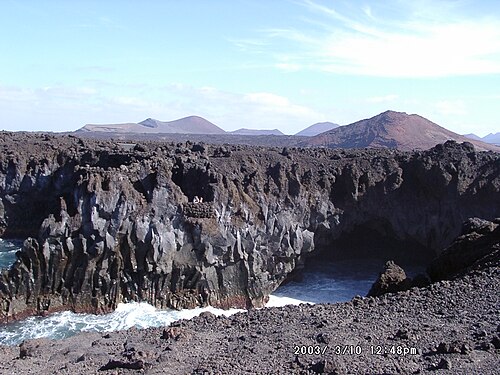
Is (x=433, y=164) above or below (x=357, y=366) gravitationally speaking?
above

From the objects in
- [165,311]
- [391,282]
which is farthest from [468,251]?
[165,311]

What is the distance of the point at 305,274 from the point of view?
3816 centimetres

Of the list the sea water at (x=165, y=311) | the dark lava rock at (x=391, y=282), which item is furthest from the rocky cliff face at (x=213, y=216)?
the dark lava rock at (x=391, y=282)

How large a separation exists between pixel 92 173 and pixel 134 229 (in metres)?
4.52

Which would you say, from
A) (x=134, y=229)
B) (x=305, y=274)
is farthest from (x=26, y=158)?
(x=305, y=274)

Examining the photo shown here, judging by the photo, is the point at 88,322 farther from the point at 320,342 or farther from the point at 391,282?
the point at 320,342

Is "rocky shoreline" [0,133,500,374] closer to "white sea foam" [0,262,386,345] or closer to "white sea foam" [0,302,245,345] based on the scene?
"white sea foam" [0,302,245,345]

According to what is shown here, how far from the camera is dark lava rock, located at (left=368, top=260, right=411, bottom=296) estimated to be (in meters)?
20.3

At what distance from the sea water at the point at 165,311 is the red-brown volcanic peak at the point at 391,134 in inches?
2345

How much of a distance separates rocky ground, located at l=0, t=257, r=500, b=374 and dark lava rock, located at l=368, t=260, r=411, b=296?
267cm

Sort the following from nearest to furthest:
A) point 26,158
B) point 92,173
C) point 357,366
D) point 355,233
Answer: point 357,366 → point 92,173 → point 355,233 → point 26,158

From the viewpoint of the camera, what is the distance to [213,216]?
107 feet

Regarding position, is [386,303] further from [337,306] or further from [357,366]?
[357,366]
